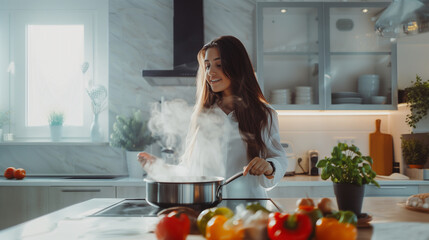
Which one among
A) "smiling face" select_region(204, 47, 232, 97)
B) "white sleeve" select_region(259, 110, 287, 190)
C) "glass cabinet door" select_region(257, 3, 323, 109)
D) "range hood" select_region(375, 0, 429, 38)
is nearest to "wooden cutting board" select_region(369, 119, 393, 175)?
"glass cabinet door" select_region(257, 3, 323, 109)

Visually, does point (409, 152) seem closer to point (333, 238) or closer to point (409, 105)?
point (409, 105)

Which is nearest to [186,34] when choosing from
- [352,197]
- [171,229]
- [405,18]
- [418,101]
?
[405,18]

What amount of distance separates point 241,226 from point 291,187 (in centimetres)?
202

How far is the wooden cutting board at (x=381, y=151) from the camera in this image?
307 centimetres

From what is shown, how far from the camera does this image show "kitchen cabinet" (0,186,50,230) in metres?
2.67

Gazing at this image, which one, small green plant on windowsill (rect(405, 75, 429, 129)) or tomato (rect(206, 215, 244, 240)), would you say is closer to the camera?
tomato (rect(206, 215, 244, 240))

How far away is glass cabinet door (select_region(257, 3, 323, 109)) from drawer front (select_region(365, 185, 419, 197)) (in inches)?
32.1

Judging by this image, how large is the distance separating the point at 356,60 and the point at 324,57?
301mm

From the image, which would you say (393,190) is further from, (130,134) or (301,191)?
(130,134)

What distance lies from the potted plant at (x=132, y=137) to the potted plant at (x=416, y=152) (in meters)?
2.11

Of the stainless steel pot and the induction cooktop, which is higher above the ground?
the stainless steel pot

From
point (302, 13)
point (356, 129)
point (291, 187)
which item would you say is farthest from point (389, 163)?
point (302, 13)

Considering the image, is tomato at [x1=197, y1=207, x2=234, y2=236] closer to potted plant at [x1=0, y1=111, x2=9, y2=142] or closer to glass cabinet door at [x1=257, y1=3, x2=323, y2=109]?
glass cabinet door at [x1=257, y1=3, x2=323, y2=109]

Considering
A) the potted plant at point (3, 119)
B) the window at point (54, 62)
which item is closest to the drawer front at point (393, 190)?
the window at point (54, 62)
